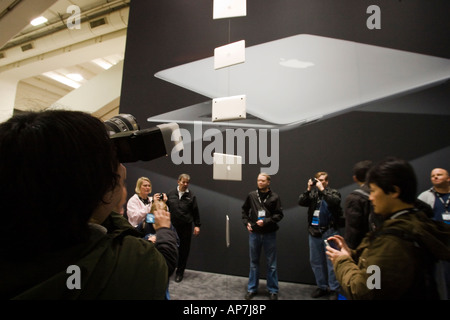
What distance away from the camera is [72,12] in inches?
177

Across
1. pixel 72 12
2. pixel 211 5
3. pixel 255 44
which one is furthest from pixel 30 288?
pixel 72 12

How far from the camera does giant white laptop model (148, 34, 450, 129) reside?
8.55 ft

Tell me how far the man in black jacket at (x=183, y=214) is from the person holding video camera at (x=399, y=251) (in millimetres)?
1895

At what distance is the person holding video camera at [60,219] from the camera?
470 mm

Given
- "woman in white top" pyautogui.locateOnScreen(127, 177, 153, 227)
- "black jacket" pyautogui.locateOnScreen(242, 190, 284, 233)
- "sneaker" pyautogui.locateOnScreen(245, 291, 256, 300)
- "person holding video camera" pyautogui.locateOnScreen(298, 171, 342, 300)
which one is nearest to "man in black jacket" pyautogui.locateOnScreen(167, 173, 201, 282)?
"woman in white top" pyautogui.locateOnScreen(127, 177, 153, 227)

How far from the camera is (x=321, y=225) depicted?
99.9 inches

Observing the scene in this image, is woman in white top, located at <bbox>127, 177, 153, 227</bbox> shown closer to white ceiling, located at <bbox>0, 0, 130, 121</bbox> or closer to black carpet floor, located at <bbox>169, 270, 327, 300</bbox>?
black carpet floor, located at <bbox>169, 270, 327, 300</bbox>

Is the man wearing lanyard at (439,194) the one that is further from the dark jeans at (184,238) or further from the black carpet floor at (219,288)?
the dark jeans at (184,238)

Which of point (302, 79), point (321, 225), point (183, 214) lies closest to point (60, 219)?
point (183, 214)

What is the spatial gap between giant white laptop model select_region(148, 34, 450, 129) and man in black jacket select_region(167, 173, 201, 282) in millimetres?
800

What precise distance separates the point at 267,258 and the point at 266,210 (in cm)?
51

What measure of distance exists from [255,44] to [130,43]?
173 centimetres

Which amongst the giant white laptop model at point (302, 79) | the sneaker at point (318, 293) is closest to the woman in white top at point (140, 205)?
the giant white laptop model at point (302, 79)
